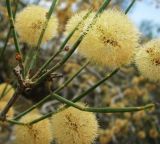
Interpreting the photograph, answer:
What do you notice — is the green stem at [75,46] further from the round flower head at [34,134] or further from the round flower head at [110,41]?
the round flower head at [34,134]

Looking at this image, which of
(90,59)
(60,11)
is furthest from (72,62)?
(90,59)

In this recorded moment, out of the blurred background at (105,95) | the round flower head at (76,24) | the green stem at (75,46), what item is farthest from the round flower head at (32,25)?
the blurred background at (105,95)

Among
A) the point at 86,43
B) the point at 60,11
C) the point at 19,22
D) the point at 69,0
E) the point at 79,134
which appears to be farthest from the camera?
the point at 60,11

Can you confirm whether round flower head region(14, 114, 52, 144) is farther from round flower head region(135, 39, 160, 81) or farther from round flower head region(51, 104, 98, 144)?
round flower head region(135, 39, 160, 81)

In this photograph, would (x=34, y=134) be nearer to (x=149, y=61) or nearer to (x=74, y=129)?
(x=74, y=129)

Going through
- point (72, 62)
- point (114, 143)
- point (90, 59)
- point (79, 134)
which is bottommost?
point (114, 143)

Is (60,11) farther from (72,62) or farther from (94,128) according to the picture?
(94,128)
